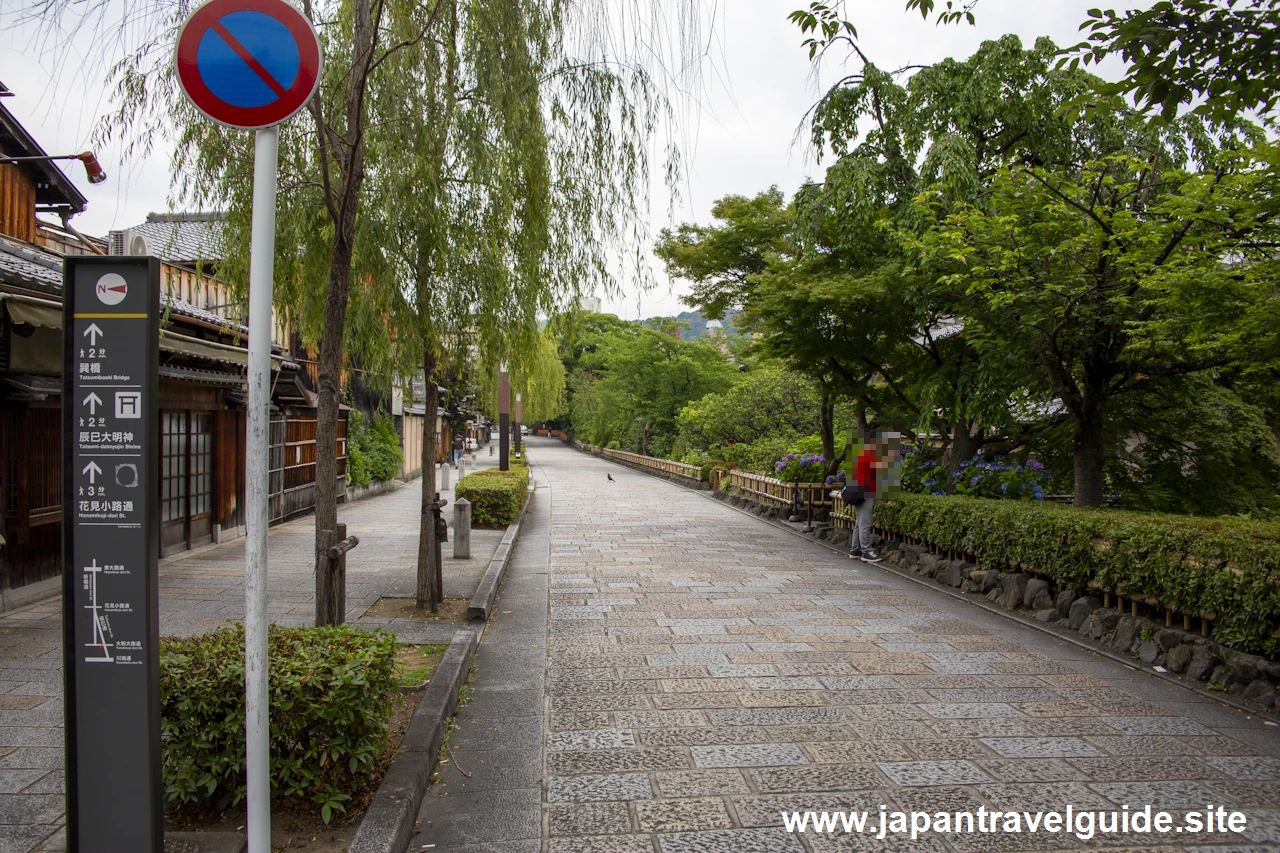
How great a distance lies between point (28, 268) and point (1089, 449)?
10862 millimetres

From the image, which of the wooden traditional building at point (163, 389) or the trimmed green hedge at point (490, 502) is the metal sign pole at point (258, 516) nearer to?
the wooden traditional building at point (163, 389)

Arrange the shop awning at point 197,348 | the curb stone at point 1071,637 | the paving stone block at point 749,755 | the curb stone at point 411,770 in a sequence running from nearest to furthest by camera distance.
Answer: 1. the curb stone at point 411,770
2. the paving stone block at point 749,755
3. the curb stone at point 1071,637
4. the shop awning at point 197,348

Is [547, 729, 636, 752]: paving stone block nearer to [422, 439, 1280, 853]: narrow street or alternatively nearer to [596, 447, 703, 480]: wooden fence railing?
[422, 439, 1280, 853]: narrow street

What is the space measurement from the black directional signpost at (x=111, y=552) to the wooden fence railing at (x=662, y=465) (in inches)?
939

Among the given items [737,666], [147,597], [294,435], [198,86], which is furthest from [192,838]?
[294,435]

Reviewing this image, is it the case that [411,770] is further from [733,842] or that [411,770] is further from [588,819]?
[733,842]

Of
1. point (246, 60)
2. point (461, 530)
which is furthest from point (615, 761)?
point (461, 530)

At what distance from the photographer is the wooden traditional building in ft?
22.9

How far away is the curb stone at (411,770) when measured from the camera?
10.7ft

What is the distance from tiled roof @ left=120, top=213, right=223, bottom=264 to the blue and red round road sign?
3518 mm

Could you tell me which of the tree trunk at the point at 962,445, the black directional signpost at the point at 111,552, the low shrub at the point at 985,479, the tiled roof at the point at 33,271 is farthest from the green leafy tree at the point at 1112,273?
the tiled roof at the point at 33,271

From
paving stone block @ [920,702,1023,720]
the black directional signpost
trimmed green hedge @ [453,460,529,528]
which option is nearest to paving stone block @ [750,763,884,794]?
paving stone block @ [920,702,1023,720]

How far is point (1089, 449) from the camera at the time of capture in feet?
29.1

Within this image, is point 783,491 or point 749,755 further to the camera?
point 783,491
